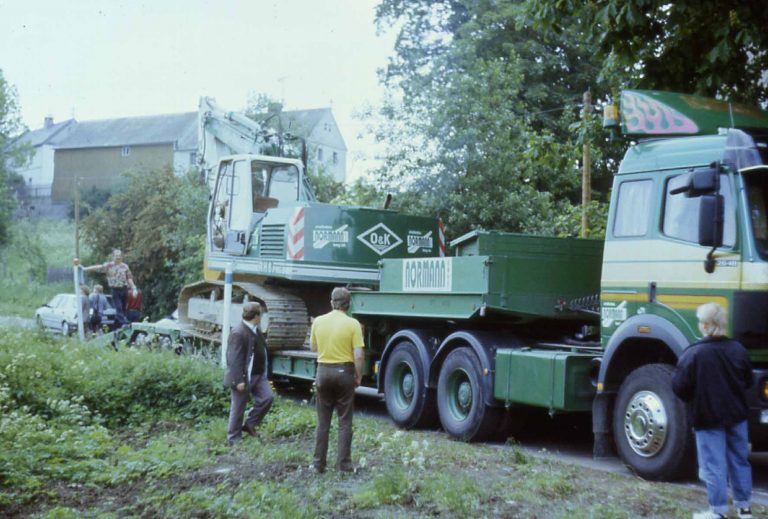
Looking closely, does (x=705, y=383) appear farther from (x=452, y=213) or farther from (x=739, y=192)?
(x=452, y=213)

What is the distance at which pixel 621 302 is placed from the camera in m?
9.69

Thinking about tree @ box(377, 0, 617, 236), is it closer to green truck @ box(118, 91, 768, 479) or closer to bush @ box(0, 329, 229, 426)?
green truck @ box(118, 91, 768, 479)

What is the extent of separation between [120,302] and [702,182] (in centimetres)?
1503

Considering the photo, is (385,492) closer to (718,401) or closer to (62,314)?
(718,401)

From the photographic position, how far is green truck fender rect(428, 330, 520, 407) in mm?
11289

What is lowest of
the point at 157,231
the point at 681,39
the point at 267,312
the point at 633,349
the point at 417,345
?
the point at 417,345

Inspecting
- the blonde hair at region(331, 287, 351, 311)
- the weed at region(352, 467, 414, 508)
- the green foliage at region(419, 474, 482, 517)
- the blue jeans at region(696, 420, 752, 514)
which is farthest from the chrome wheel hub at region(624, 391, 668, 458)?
Answer: the blonde hair at region(331, 287, 351, 311)

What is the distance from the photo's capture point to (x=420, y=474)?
28.2 ft

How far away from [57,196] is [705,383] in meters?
76.6

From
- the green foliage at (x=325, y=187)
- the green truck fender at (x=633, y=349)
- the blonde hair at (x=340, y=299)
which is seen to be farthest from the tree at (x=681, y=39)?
the green foliage at (x=325, y=187)

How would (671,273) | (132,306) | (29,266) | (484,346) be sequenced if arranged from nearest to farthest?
(671,273) → (484,346) → (132,306) → (29,266)

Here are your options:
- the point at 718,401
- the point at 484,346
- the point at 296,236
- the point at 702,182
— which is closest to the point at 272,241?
the point at 296,236

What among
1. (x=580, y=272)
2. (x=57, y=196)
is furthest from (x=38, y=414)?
(x=57, y=196)

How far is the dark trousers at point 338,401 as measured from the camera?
909 centimetres
